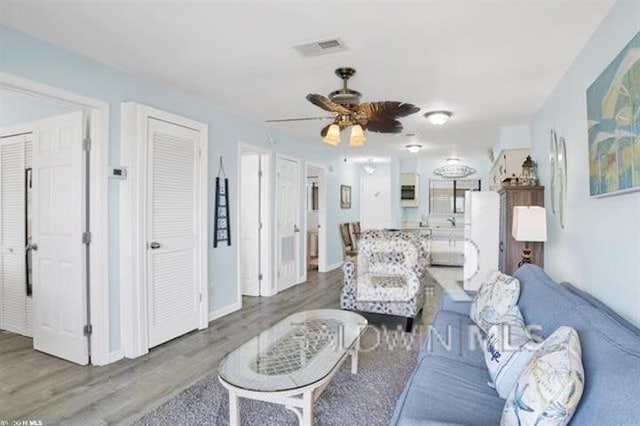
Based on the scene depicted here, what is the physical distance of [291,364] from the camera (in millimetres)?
2164

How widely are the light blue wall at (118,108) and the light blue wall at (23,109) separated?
642 millimetres

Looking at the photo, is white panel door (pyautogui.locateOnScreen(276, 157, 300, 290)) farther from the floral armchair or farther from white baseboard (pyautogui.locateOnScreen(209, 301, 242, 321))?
the floral armchair

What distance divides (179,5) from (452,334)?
8.73 feet

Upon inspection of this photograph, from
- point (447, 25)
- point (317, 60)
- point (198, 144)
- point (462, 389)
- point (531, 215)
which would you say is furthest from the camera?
point (198, 144)

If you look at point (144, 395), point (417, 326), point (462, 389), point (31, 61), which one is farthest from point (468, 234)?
point (31, 61)

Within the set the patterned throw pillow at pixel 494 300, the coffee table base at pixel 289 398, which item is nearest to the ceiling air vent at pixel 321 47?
the patterned throw pillow at pixel 494 300

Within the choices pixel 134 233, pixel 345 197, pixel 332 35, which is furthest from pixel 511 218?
pixel 345 197

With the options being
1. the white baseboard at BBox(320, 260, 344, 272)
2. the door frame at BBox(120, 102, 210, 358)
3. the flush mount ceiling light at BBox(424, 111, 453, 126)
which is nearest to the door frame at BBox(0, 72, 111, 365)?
the door frame at BBox(120, 102, 210, 358)

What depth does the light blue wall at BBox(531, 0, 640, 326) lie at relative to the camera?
1925 mm

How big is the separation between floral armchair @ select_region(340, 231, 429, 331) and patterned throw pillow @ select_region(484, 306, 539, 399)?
1.97 meters

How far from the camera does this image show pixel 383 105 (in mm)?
3090

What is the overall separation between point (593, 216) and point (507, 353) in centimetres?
133

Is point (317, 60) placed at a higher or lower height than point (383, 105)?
higher

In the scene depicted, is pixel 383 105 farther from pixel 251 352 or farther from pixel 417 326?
pixel 417 326
